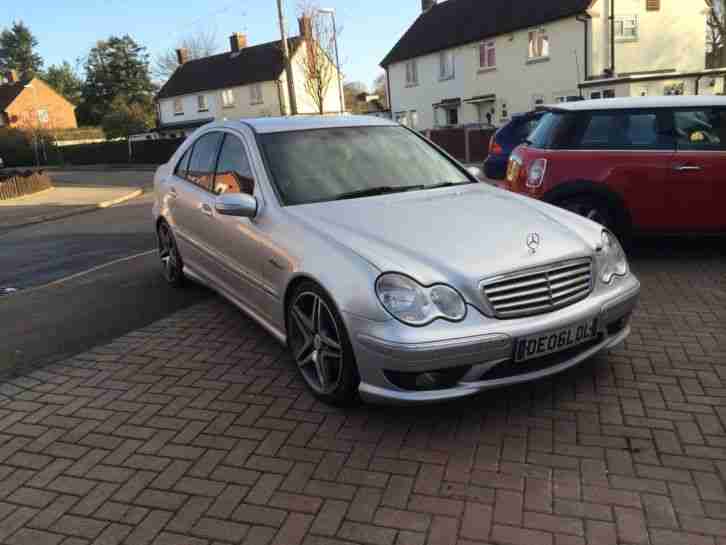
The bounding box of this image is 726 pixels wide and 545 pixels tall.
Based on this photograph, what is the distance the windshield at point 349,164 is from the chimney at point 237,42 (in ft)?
172

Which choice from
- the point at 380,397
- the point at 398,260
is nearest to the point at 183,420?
the point at 380,397

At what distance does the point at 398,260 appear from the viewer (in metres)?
3.41

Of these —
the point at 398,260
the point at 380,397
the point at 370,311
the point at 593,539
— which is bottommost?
the point at 593,539

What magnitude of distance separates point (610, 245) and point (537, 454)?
4.94 ft

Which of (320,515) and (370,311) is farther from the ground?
(370,311)

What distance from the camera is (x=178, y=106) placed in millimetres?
56312

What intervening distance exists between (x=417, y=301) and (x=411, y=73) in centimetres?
3992

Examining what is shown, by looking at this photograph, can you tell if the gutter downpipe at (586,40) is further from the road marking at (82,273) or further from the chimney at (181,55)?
the chimney at (181,55)

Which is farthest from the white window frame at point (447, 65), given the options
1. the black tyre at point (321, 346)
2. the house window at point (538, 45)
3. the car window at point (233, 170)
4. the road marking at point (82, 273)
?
the black tyre at point (321, 346)

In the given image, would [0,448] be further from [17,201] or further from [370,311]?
[17,201]

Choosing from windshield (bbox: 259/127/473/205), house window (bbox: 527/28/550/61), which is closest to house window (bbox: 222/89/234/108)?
house window (bbox: 527/28/550/61)

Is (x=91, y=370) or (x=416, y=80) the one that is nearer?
(x=91, y=370)

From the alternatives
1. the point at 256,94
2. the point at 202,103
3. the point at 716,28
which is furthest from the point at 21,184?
the point at 202,103

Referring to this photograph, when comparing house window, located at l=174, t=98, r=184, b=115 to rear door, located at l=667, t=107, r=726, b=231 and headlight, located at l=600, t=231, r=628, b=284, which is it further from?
headlight, located at l=600, t=231, r=628, b=284
